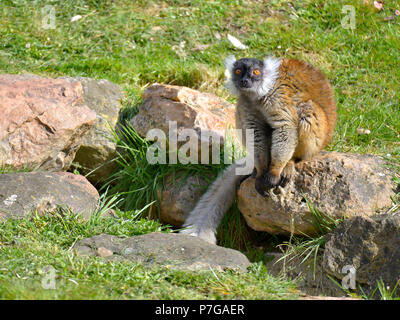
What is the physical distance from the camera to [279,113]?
521 centimetres

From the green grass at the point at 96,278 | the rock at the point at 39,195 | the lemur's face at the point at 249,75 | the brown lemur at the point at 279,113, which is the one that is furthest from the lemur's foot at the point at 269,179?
the rock at the point at 39,195

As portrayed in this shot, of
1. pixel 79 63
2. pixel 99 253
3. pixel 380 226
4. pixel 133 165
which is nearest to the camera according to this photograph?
pixel 99 253

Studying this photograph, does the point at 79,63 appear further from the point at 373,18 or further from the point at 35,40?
the point at 373,18

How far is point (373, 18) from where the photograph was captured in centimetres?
893

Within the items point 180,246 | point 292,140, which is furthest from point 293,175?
point 180,246

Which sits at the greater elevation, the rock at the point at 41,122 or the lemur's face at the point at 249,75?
the lemur's face at the point at 249,75

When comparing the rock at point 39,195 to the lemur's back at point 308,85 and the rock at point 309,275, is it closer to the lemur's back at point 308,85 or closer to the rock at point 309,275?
the rock at point 309,275

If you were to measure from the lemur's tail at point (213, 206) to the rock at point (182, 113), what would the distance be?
534 mm

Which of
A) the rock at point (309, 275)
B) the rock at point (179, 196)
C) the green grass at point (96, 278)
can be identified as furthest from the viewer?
the rock at point (179, 196)

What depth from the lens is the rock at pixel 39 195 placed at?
4773 mm

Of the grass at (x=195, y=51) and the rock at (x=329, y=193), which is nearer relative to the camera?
the rock at (x=329, y=193)

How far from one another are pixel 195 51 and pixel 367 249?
4.98 metres

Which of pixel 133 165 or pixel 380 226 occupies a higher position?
pixel 380 226
